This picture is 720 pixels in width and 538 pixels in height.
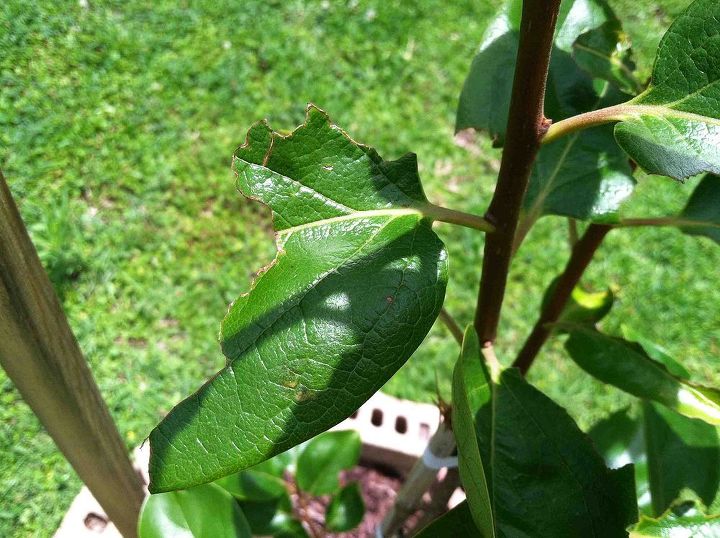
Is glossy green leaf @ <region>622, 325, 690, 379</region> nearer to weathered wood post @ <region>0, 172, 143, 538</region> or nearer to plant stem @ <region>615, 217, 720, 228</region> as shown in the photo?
plant stem @ <region>615, 217, 720, 228</region>

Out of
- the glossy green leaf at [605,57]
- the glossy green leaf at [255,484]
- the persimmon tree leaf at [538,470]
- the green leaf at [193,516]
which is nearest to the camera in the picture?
the persimmon tree leaf at [538,470]

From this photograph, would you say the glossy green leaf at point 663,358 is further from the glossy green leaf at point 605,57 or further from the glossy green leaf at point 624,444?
the glossy green leaf at point 605,57

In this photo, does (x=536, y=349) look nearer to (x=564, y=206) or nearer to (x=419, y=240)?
(x=564, y=206)

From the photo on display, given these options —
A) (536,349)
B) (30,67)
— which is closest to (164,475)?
(536,349)

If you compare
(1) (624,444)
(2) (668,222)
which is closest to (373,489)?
(1) (624,444)

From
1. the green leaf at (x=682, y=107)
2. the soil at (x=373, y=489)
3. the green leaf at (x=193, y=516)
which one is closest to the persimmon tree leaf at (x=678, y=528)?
the green leaf at (x=682, y=107)

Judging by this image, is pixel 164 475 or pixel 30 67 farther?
pixel 30 67

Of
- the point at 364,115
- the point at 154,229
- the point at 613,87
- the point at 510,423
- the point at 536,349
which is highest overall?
the point at 364,115
